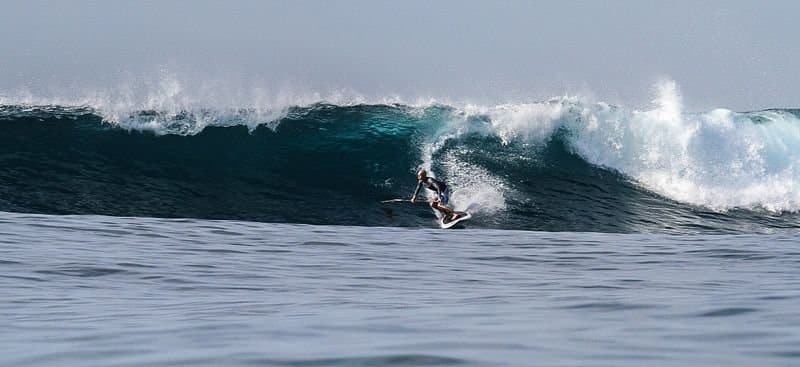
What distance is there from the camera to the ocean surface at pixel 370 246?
414cm

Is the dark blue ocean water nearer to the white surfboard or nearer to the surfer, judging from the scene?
the white surfboard

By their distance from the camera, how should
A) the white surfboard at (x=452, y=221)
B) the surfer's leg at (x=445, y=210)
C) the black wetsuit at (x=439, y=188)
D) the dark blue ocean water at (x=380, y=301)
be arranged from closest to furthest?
the dark blue ocean water at (x=380, y=301), the white surfboard at (x=452, y=221), the surfer's leg at (x=445, y=210), the black wetsuit at (x=439, y=188)

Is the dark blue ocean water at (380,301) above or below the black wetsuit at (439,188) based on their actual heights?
below

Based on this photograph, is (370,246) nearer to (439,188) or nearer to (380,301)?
(380,301)

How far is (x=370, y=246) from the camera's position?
10641 mm

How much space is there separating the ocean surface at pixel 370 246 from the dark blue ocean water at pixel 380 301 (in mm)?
25

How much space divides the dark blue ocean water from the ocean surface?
3 cm

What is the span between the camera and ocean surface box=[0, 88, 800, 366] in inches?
163

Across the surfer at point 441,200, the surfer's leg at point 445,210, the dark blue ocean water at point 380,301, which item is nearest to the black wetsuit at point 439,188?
the surfer at point 441,200

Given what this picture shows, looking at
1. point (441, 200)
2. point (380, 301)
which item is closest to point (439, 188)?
point (441, 200)

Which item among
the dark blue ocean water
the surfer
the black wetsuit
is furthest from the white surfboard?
the dark blue ocean water

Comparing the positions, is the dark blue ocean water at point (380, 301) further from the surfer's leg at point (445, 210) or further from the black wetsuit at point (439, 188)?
the black wetsuit at point (439, 188)

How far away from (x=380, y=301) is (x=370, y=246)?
15.4 ft

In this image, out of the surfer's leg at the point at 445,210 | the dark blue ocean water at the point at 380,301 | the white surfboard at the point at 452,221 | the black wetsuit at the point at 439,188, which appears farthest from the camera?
the black wetsuit at the point at 439,188
